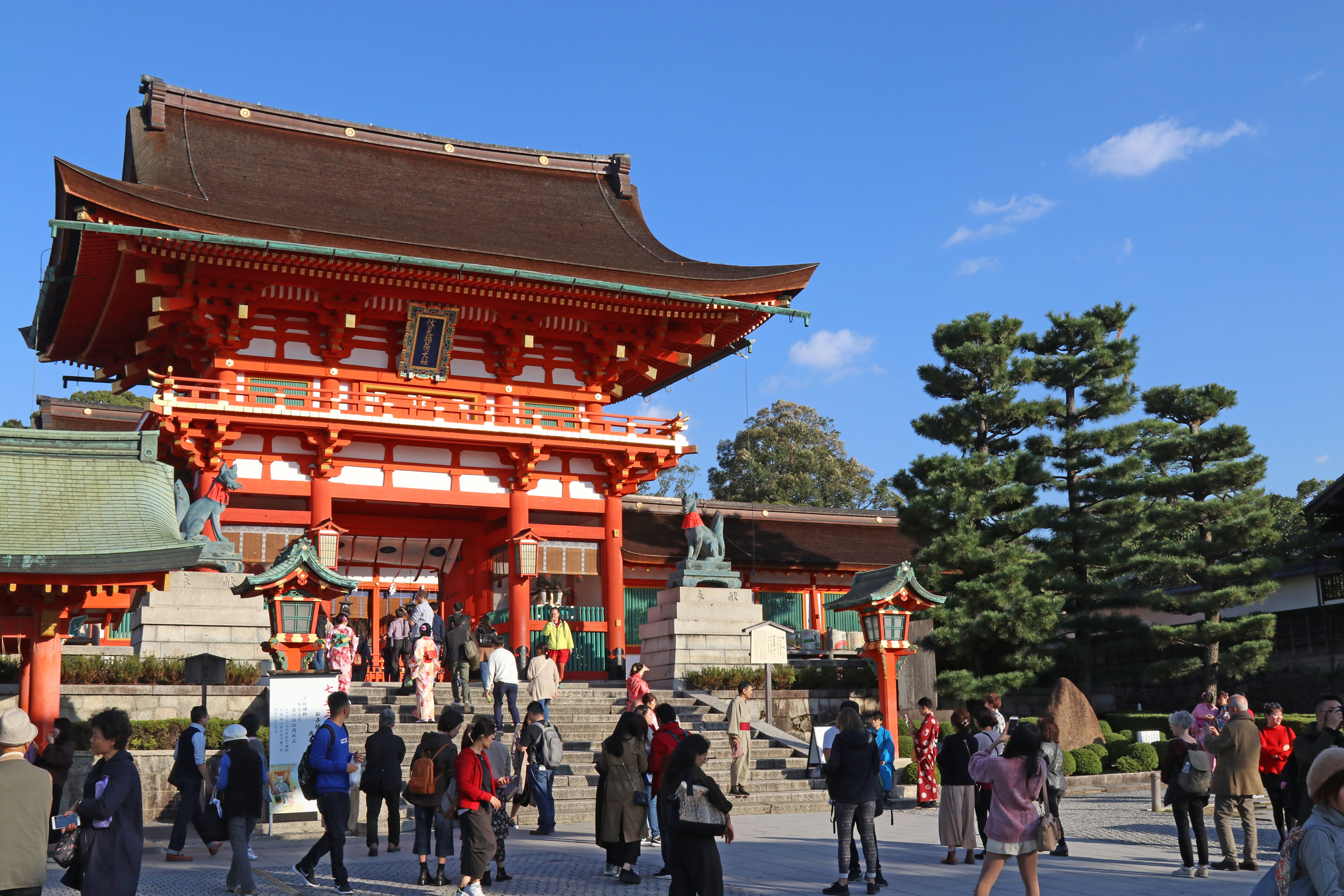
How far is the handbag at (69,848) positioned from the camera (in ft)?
22.5

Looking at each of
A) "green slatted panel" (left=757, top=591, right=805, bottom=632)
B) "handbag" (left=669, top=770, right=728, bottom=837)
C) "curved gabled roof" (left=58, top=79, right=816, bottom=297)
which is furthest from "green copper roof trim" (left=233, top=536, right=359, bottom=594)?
"green slatted panel" (left=757, top=591, right=805, bottom=632)

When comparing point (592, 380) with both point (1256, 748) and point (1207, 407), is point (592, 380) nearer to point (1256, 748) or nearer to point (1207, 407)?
point (1207, 407)

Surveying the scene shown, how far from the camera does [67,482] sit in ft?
45.2

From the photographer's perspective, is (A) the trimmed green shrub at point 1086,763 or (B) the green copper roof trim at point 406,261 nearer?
(A) the trimmed green shrub at point 1086,763

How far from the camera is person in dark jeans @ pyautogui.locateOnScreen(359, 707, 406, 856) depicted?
1243 centimetres

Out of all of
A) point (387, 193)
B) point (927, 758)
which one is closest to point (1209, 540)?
point (927, 758)

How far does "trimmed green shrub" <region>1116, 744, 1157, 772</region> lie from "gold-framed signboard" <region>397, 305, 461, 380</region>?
50.5 feet

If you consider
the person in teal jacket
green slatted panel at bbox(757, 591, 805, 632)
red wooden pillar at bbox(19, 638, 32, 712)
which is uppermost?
green slatted panel at bbox(757, 591, 805, 632)

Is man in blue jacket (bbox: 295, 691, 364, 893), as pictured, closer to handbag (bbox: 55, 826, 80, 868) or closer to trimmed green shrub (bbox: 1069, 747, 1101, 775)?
Result: handbag (bbox: 55, 826, 80, 868)

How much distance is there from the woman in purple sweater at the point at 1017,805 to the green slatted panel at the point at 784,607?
21.8 metres

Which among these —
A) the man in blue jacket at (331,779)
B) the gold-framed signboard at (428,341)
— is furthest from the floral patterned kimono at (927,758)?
the gold-framed signboard at (428,341)

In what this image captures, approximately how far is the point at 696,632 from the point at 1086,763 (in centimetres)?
724

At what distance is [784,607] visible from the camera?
3083 cm

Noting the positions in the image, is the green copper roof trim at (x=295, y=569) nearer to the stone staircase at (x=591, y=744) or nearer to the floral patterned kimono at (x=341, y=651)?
the floral patterned kimono at (x=341, y=651)
